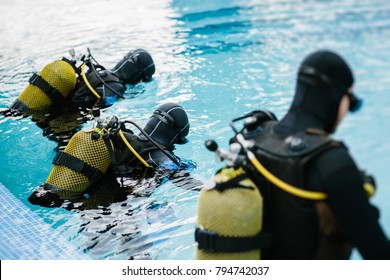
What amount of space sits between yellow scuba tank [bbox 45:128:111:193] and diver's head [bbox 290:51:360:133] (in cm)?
189

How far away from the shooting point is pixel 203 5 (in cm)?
1085

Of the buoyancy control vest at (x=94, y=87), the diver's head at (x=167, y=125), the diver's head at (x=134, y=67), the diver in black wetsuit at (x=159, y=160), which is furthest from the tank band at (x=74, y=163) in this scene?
the diver's head at (x=134, y=67)

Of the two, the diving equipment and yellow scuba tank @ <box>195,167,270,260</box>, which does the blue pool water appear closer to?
the diving equipment

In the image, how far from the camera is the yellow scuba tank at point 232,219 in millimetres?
2092

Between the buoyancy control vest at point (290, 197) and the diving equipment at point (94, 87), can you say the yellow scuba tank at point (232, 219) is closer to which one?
the buoyancy control vest at point (290, 197)

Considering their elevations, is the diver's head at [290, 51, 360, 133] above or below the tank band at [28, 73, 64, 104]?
above

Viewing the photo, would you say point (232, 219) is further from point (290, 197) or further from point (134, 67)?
point (134, 67)

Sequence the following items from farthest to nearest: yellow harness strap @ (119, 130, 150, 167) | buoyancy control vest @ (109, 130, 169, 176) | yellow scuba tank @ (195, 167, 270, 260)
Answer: buoyancy control vest @ (109, 130, 169, 176) → yellow harness strap @ (119, 130, 150, 167) → yellow scuba tank @ (195, 167, 270, 260)

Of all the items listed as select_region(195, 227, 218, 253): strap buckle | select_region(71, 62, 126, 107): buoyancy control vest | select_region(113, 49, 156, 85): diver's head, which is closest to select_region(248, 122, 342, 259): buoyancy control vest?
select_region(195, 227, 218, 253): strap buckle

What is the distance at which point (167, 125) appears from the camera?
4.03m

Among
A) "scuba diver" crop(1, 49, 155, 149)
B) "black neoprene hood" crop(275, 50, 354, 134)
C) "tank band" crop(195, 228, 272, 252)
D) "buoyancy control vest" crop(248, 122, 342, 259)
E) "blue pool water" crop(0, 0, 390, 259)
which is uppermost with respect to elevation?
"black neoprene hood" crop(275, 50, 354, 134)

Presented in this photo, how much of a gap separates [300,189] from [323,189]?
11 cm

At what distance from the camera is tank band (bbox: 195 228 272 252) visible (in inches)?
83.4
